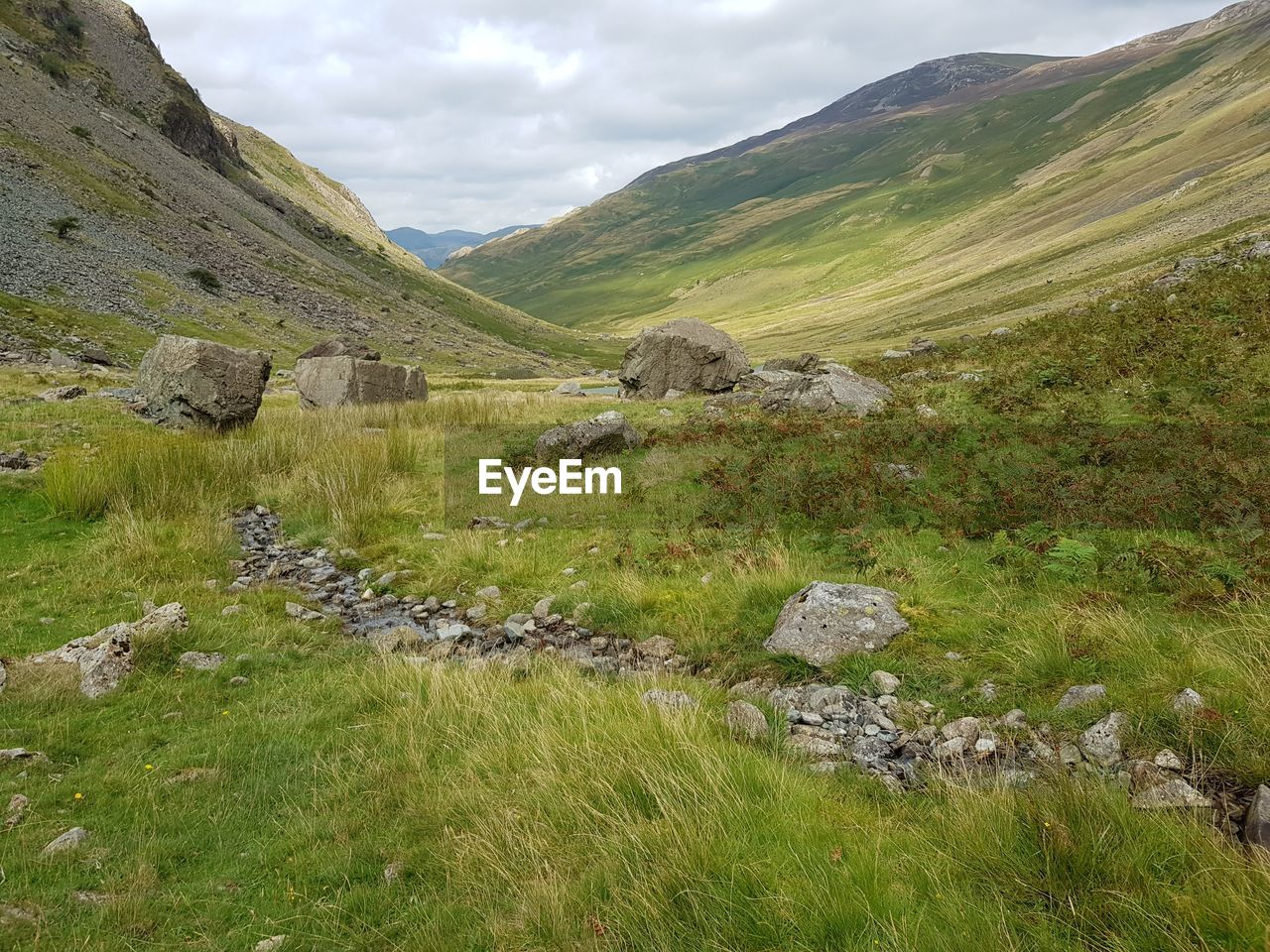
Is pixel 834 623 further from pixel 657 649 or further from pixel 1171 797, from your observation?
pixel 1171 797

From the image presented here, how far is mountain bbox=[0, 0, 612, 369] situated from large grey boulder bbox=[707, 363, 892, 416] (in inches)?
1453

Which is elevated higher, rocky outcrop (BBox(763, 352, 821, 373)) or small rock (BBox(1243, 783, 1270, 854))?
rocky outcrop (BBox(763, 352, 821, 373))

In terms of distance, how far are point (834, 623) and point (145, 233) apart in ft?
252

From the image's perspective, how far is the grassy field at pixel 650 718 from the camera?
3258 millimetres

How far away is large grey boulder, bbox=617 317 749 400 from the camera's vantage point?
32.0m

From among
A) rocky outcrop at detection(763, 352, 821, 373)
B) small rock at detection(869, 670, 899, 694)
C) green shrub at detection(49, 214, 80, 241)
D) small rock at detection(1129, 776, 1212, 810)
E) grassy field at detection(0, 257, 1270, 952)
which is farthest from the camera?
green shrub at detection(49, 214, 80, 241)

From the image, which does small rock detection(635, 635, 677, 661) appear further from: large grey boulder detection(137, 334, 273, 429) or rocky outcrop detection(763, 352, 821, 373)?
rocky outcrop detection(763, 352, 821, 373)

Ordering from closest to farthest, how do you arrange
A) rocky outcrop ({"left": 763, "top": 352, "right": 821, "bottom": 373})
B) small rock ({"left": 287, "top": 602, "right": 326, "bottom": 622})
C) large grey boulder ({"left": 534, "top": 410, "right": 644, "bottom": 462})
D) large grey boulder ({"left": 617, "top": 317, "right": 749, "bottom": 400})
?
1. small rock ({"left": 287, "top": 602, "right": 326, "bottom": 622})
2. large grey boulder ({"left": 534, "top": 410, "right": 644, "bottom": 462})
3. large grey boulder ({"left": 617, "top": 317, "right": 749, "bottom": 400})
4. rocky outcrop ({"left": 763, "top": 352, "right": 821, "bottom": 373})

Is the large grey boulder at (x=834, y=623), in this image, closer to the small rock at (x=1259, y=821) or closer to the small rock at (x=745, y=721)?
the small rock at (x=745, y=721)

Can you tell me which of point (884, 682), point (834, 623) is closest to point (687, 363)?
point (834, 623)

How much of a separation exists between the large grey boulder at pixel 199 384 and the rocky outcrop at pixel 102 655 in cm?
1356

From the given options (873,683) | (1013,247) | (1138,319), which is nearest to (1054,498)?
(873,683)

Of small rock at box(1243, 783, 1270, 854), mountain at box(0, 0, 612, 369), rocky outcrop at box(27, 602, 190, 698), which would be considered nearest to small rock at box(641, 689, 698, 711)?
small rock at box(1243, 783, 1270, 854)

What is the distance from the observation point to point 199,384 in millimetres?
18516
